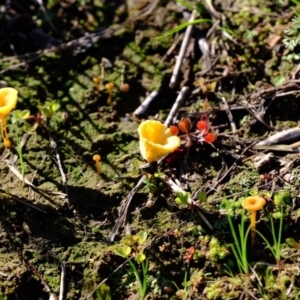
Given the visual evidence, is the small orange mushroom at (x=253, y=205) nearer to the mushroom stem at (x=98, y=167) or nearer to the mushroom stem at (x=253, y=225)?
the mushroom stem at (x=253, y=225)

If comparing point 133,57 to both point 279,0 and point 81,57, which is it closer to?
point 81,57

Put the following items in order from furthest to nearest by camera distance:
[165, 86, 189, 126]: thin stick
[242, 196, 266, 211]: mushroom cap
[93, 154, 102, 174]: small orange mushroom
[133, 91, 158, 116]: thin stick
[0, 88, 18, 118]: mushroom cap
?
[133, 91, 158, 116]: thin stick
[165, 86, 189, 126]: thin stick
[93, 154, 102, 174]: small orange mushroom
[0, 88, 18, 118]: mushroom cap
[242, 196, 266, 211]: mushroom cap

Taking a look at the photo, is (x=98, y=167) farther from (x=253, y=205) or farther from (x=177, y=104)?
(x=253, y=205)

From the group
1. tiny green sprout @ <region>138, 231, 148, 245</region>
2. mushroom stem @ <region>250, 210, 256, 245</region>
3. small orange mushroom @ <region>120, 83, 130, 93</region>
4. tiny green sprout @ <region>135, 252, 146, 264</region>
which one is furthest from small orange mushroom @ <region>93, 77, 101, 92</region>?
mushroom stem @ <region>250, 210, 256, 245</region>

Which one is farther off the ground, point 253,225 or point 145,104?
point 145,104

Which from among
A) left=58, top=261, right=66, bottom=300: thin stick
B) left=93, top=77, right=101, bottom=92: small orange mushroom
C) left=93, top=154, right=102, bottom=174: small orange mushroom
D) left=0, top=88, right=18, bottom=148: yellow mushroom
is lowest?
left=58, top=261, right=66, bottom=300: thin stick

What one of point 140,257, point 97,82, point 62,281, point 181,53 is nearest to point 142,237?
point 140,257

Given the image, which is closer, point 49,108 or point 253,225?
point 253,225

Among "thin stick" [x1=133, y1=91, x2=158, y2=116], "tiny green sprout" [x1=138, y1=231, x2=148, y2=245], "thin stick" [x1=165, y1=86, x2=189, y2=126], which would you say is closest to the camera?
"tiny green sprout" [x1=138, y1=231, x2=148, y2=245]

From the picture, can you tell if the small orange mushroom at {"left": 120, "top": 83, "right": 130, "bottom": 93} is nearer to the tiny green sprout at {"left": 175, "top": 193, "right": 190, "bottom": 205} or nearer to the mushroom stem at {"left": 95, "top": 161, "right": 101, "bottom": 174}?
the mushroom stem at {"left": 95, "top": 161, "right": 101, "bottom": 174}
